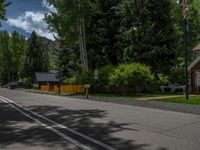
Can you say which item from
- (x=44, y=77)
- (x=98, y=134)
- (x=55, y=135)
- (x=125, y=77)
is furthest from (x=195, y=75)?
(x=44, y=77)

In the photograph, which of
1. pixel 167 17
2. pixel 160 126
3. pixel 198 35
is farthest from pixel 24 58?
pixel 160 126

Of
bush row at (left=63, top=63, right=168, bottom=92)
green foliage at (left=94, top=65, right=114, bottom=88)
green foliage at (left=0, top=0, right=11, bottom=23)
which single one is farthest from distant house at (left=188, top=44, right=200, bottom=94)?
green foliage at (left=0, top=0, right=11, bottom=23)

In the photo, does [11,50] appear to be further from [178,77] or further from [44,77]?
[178,77]

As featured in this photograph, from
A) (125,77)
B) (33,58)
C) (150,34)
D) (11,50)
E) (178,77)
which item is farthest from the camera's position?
(11,50)

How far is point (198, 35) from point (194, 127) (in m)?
49.8

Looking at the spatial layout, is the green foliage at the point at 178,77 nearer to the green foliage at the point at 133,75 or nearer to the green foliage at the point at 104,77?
the green foliage at the point at 104,77

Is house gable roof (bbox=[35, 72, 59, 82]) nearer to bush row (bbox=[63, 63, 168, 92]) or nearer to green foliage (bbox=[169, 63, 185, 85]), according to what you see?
green foliage (bbox=[169, 63, 185, 85])

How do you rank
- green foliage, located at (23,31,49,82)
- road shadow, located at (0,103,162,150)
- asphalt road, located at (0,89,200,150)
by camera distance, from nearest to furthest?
1. asphalt road, located at (0,89,200,150)
2. road shadow, located at (0,103,162,150)
3. green foliage, located at (23,31,49,82)

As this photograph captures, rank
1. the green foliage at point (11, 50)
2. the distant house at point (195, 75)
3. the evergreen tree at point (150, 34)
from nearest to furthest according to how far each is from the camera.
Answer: the distant house at point (195, 75), the evergreen tree at point (150, 34), the green foliage at point (11, 50)

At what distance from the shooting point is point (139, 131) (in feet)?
33.4

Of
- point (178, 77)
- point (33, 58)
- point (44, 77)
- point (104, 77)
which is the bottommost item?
point (104, 77)

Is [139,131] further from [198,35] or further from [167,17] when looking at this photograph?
[198,35]

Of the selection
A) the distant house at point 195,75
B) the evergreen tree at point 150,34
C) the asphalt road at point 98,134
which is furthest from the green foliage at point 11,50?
the asphalt road at point 98,134

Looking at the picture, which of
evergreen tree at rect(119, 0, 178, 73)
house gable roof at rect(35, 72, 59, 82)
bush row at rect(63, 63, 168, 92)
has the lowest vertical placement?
bush row at rect(63, 63, 168, 92)
